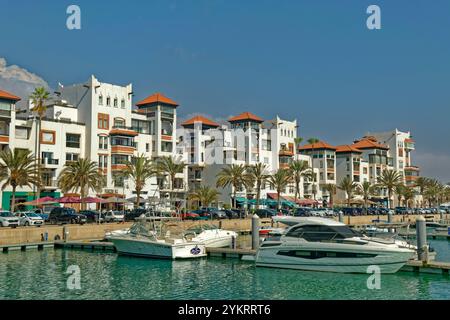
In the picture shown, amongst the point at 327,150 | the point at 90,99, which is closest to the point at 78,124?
the point at 90,99

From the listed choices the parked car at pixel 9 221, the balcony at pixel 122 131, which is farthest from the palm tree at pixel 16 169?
the balcony at pixel 122 131

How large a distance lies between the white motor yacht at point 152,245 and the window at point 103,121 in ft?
146

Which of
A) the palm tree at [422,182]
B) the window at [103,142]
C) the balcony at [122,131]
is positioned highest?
the balcony at [122,131]

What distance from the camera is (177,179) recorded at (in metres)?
95.1

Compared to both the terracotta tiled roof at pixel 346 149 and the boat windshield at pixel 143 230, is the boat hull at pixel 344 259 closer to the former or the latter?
the boat windshield at pixel 143 230

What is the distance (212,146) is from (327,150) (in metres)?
37.3

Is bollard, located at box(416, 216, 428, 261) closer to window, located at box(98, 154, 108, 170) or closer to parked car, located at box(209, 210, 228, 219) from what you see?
parked car, located at box(209, 210, 228, 219)

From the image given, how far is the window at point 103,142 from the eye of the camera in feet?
274

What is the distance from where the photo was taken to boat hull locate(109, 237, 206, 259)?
3888cm

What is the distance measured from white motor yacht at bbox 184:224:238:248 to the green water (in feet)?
11.8

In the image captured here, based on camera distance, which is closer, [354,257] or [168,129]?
[354,257]

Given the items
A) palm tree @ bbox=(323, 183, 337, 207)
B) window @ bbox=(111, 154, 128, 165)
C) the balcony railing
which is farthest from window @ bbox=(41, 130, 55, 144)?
palm tree @ bbox=(323, 183, 337, 207)

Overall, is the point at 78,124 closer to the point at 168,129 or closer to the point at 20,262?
the point at 168,129
